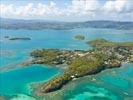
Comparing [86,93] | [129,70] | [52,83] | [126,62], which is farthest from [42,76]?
[126,62]

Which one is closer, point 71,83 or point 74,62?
point 71,83

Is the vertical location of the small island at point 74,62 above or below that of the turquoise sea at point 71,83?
above

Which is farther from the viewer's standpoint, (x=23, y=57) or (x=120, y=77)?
(x=23, y=57)

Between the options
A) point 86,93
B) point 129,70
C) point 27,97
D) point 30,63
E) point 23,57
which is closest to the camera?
point 27,97

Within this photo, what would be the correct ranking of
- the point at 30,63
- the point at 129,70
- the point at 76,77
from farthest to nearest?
the point at 30,63 → the point at 129,70 → the point at 76,77

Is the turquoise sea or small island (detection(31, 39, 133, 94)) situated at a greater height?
small island (detection(31, 39, 133, 94))

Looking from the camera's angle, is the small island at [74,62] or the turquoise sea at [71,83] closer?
the turquoise sea at [71,83]

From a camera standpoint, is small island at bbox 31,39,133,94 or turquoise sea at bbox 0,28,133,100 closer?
turquoise sea at bbox 0,28,133,100

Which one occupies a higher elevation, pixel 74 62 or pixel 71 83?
pixel 74 62

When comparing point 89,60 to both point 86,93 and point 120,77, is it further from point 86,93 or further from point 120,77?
point 86,93

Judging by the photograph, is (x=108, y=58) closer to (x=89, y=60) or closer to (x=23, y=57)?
(x=89, y=60)
